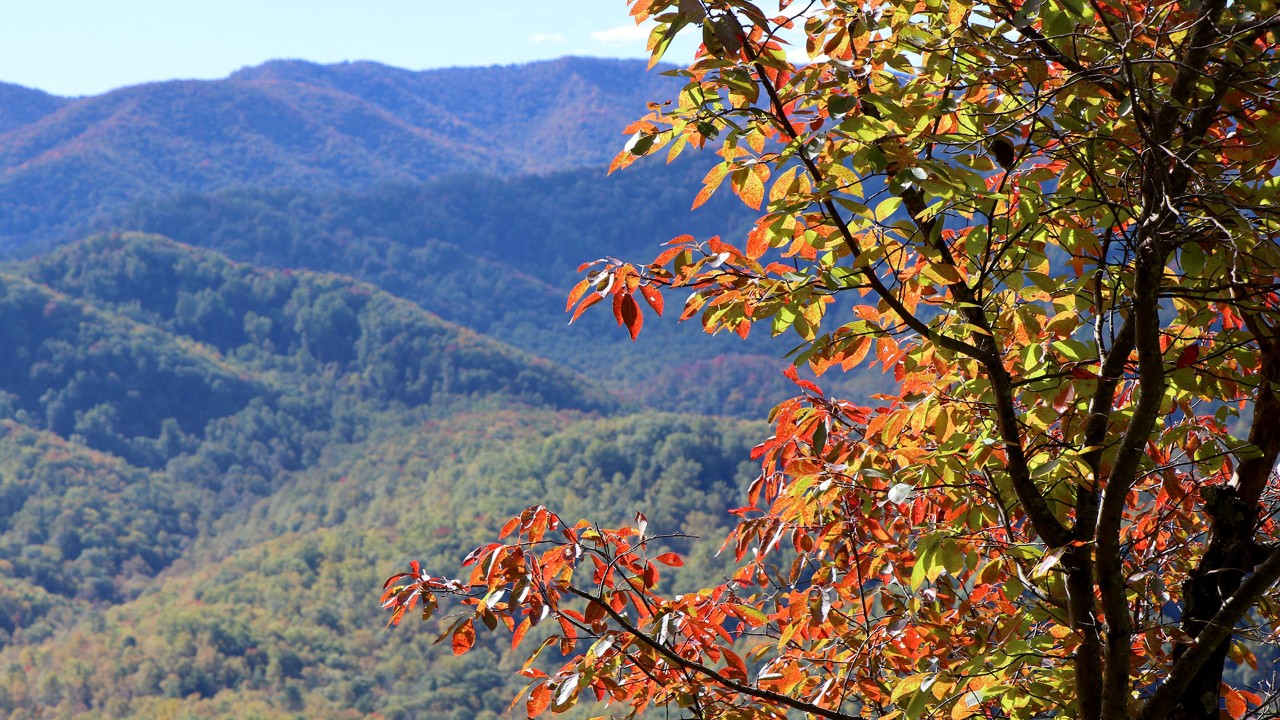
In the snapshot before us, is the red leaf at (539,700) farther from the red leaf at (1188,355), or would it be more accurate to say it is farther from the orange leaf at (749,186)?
the red leaf at (1188,355)

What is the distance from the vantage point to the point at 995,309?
1.88m

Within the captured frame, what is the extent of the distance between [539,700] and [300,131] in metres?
113

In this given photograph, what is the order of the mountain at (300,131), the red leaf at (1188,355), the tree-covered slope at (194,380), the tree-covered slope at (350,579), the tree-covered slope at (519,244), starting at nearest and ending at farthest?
the red leaf at (1188,355) → the tree-covered slope at (350,579) → the tree-covered slope at (194,380) → the tree-covered slope at (519,244) → the mountain at (300,131)

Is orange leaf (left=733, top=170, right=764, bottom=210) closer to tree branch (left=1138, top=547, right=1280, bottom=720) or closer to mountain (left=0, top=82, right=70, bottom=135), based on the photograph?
tree branch (left=1138, top=547, right=1280, bottom=720)

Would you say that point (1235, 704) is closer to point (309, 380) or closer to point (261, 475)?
point (261, 475)

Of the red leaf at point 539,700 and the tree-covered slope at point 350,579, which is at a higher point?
the red leaf at point 539,700

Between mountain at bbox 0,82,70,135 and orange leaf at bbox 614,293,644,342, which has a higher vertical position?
mountain at bbox 0,82,70,135

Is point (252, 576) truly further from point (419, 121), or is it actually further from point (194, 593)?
point (419, 121)

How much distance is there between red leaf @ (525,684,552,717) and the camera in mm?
1844

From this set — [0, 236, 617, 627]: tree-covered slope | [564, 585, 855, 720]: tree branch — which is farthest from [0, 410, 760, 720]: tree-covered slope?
[564, 585, 855, 720]: tree branch

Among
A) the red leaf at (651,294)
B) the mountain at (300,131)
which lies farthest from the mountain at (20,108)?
the red leaf at (651,294)

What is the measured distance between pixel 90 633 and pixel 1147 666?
35714mm

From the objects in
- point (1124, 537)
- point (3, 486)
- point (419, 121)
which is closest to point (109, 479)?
point (3, 486)

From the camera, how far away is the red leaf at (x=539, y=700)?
184 cm
